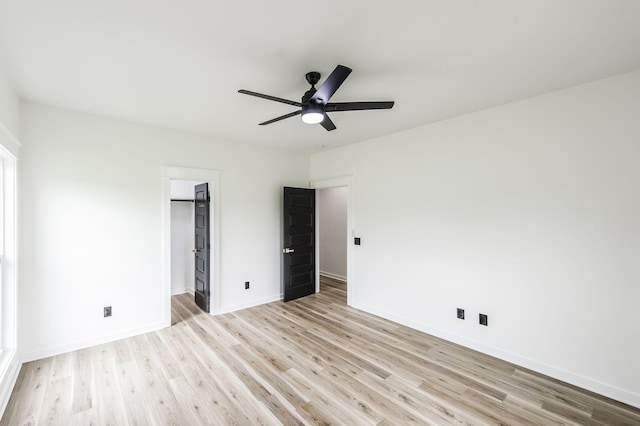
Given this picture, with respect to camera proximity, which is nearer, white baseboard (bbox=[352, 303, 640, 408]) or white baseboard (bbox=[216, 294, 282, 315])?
white baseboard (bbox=[352, 303, 640, 408])

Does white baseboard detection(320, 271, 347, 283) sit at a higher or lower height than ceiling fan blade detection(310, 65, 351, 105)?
lower

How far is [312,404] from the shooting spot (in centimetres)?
230

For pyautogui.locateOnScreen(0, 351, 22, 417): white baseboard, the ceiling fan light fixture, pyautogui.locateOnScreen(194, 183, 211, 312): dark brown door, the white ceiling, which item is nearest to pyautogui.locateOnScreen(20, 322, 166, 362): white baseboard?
pyautogui.locateOnScreen(0, 351, 22, 417): white baseboard

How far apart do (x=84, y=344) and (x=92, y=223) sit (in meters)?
1.37

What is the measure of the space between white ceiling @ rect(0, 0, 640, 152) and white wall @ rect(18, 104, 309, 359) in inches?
18.8

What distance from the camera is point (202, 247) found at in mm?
4477

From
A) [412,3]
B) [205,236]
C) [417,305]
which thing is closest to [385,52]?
[412,3]

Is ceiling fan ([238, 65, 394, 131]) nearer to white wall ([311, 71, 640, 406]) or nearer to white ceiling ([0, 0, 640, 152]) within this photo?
white ceiling ([0, 0, 640, 152])

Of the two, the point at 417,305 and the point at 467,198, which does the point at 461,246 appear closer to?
the point at 467,198

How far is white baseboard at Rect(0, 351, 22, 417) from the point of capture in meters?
2.23

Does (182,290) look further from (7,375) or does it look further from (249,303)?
(7,375)

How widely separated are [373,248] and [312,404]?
2.45m

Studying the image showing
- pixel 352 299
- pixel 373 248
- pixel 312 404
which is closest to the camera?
pixel 312 404

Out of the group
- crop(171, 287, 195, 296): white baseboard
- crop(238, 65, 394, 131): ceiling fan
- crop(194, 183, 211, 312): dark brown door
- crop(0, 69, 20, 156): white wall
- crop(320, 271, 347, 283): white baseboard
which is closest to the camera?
crop(238, 65, 394, 131): ceiling fan
